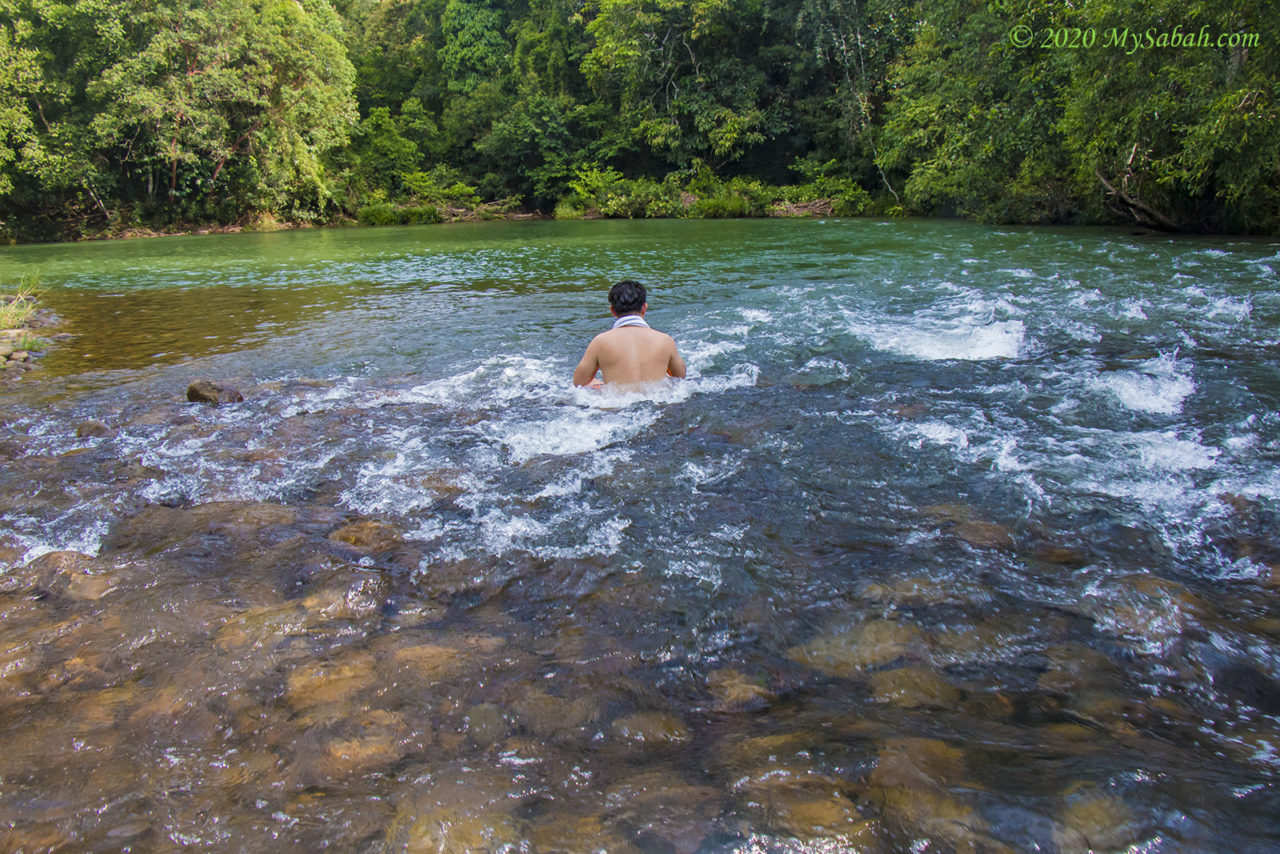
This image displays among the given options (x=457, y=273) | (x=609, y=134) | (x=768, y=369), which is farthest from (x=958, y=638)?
(x=609, y=134)

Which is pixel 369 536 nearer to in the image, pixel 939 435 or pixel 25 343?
pixel 939 435

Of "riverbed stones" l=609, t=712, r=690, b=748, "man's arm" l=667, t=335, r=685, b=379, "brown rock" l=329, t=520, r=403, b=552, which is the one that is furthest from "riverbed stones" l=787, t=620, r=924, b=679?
"man's arm" l=667, t=335, r=685, b=379

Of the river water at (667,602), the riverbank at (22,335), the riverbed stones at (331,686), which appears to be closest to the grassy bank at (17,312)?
the riverbank at (22,335)

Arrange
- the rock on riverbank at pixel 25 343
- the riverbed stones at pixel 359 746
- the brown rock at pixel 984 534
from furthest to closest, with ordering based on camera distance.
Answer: the rock on riverbank at pixel 25 343 < the brown rock at pixel 984 534 < the riverbed stones at pixel 359 746

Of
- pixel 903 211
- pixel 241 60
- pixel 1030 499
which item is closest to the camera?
pixel 1030 499

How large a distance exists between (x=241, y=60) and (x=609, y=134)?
688 inches

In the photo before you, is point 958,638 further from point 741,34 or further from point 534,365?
point 741,34

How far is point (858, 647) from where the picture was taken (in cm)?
256

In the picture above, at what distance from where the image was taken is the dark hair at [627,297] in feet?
17.8

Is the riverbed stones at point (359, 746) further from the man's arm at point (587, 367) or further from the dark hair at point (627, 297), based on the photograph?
the dark hair at point (627, 297)

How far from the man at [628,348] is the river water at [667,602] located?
239 mm

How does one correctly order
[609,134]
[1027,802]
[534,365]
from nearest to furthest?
[1027,802]
[534,365]
[609,134]

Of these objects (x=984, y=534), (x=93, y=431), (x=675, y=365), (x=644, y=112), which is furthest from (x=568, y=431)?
(x=644, y=112)

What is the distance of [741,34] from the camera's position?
109 ft
